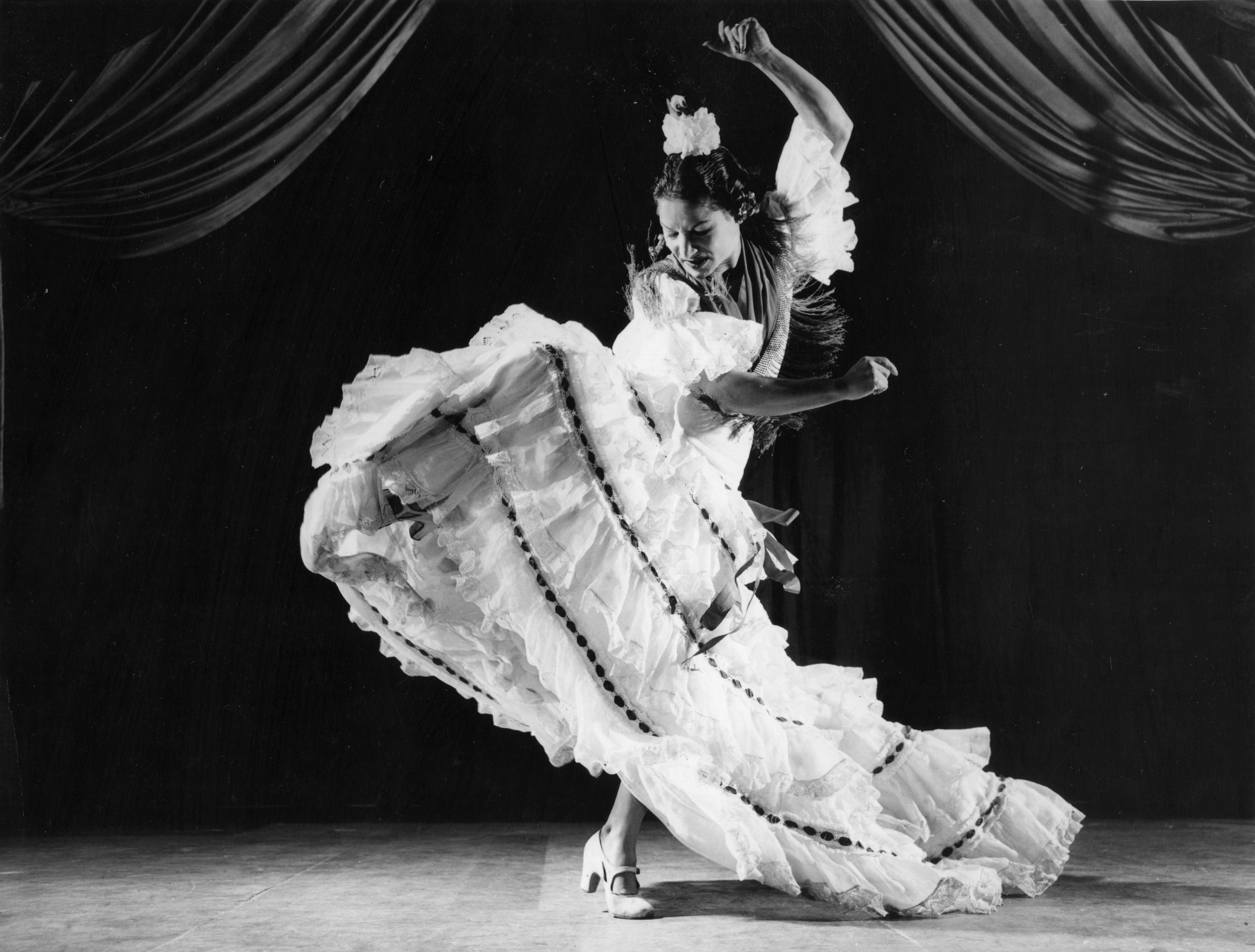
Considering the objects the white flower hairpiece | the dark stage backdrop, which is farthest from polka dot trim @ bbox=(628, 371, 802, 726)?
the dark stage backdrop

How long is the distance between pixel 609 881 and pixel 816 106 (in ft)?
5.95

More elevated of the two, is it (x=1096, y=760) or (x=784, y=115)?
(x=784, y=115)

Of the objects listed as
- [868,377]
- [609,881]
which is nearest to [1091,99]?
[868,377]

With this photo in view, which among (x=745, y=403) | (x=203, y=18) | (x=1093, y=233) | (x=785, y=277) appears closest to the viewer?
(x=745, y=403)

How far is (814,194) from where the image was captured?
2.97m

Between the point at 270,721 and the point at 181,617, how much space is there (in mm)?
A: 396

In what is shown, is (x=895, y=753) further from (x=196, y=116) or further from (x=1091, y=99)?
(x=196, y=116)

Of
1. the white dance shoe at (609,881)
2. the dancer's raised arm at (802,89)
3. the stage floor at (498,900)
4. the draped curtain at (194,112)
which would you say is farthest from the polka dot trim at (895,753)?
the draped curtain at (194,112)

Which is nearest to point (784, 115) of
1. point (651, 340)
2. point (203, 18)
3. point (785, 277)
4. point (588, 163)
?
point (588, 163)

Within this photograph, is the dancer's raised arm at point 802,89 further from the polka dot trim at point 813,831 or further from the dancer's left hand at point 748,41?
the polka dot trim at point 813,831

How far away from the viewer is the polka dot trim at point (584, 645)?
261 cm

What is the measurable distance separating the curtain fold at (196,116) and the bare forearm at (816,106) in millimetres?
1177

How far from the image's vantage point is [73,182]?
3.57 metres

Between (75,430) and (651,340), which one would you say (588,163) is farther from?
(75,430)
